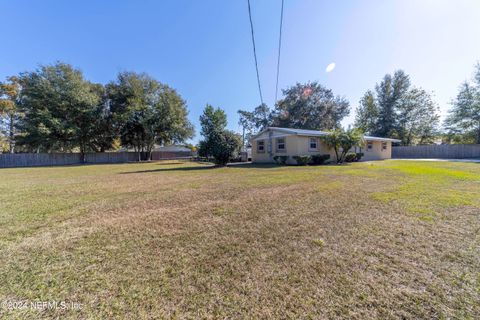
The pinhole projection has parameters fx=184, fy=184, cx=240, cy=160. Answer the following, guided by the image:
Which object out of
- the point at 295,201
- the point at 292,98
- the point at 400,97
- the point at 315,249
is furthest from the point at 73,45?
the point at 400,97

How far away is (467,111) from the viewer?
1041 inches

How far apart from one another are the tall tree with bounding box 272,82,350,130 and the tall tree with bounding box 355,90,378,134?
20.8 feet

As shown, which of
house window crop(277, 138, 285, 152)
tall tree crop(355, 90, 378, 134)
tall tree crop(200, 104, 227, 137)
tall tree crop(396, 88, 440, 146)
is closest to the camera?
house window crop(277, 138, 285, 152)

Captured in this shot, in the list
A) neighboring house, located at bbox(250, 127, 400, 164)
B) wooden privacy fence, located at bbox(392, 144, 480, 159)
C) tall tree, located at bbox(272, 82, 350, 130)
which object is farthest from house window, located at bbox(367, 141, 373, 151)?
tall tree, located at bbox(272, 82, 350, 130)

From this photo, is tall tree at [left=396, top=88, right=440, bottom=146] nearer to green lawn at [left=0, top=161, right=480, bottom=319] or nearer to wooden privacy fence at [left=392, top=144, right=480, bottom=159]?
wooden privacy fence at [left=392, top=144, right=480, bottom=159]

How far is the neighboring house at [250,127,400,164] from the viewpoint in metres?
15.3

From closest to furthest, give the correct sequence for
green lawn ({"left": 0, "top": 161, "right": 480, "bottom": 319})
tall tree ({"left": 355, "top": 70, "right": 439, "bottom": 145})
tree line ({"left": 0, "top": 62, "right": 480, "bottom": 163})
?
1. green lawn ({"left": 0, "top": 161, "right": 480, "bottom": 319})
2. tree line ({"left": 0, "top": 62, "right": 480, "bottom": 163})
3. tall tree ({"left": 355, "top": 70, "right": 439, "bottom": 145})

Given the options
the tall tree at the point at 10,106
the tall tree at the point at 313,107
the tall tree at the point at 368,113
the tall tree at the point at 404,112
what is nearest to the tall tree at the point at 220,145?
the tall tree at the point at 313,107

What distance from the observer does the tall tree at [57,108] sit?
2172 centimetres

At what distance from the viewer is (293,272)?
207cm

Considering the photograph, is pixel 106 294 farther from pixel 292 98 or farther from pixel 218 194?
pixel 292 98

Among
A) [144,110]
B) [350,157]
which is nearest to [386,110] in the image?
[350,157]

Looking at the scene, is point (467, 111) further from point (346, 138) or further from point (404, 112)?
point (346, 138)

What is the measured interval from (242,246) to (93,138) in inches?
1260
